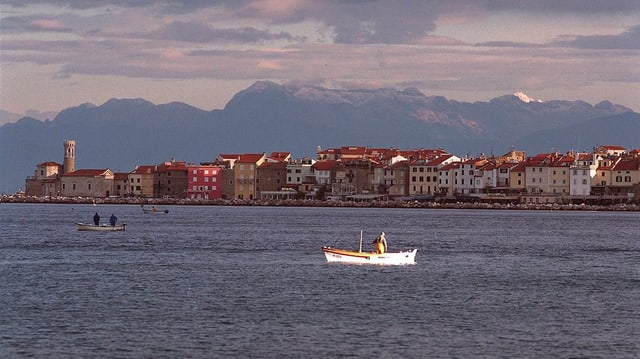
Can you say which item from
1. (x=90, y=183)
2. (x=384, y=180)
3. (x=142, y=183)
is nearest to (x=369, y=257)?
(x=384, y=180)

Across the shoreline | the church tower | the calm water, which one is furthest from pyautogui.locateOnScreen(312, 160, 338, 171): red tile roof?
the calm water

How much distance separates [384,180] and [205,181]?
2422 cm

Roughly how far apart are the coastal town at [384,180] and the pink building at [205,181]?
0.12 meters

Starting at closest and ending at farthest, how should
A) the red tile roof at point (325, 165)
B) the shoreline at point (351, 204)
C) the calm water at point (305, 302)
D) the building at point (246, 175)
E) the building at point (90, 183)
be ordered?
the calm water at point (305, 302) → the shoreline at point (351, 204) → the red tile roof at point (325, 165) → the building at point (246, 175) → the building at point (90, 183)

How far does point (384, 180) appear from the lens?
14950 centimetres

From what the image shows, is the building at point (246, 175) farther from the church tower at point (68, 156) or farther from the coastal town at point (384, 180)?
the church tower at point (68, 156)

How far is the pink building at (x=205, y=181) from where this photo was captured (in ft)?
523

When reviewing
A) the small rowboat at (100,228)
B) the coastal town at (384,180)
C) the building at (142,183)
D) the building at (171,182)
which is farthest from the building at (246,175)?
the small rowboat at (100,228)

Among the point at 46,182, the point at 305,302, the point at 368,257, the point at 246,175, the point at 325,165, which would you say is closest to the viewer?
the point at 305,302

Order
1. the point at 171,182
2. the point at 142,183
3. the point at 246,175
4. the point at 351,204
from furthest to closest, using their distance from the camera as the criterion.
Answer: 1. the point at 142,183
2. the point at 171,182
3. the point at 246,175
4. the point at 351,204

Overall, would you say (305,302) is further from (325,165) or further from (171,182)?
(171,182)

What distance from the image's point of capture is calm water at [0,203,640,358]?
27312 millimetres

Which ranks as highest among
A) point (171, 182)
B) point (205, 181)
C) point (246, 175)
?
point (246, 175)

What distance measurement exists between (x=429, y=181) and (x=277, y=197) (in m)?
20.0
